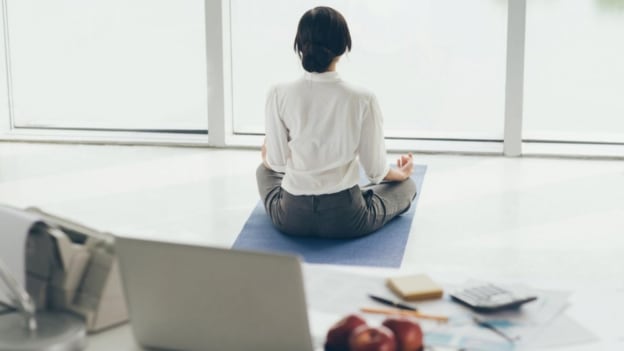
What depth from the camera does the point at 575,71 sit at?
5820 millimetres

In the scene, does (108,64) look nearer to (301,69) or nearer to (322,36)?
(301,69)

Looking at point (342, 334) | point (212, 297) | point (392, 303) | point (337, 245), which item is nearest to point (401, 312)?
point (392, 303)

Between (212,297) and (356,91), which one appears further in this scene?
(356,91)

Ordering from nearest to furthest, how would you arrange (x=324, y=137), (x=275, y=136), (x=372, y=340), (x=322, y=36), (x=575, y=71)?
(x=372, y=340) → (x=322, y=36) → (x=324, y=137) → (x=275, y=136) → (x=575, y=71)

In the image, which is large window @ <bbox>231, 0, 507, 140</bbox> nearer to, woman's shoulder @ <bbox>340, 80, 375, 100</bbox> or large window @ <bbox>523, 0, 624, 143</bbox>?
large window @ <bbox>523, 0, 624, 143</bbox>

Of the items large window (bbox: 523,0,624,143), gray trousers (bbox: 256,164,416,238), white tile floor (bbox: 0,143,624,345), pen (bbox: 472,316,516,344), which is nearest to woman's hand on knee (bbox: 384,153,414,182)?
gray trousers (bbox: 256,164,416,238)

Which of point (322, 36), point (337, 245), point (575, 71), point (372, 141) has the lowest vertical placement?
point (337, 245)

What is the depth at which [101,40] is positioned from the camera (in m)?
6.33

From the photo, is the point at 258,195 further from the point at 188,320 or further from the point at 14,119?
the point at 188,320

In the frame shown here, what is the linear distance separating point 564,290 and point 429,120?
4103 mm

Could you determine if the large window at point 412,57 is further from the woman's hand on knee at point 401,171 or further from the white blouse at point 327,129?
the white blouse at point 327,129

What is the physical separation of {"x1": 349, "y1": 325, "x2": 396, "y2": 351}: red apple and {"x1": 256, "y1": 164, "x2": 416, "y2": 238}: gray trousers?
2.63 metres

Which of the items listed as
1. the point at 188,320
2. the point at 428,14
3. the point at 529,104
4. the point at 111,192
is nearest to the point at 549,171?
the point at 529,104

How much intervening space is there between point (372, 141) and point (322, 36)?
1.60ft
